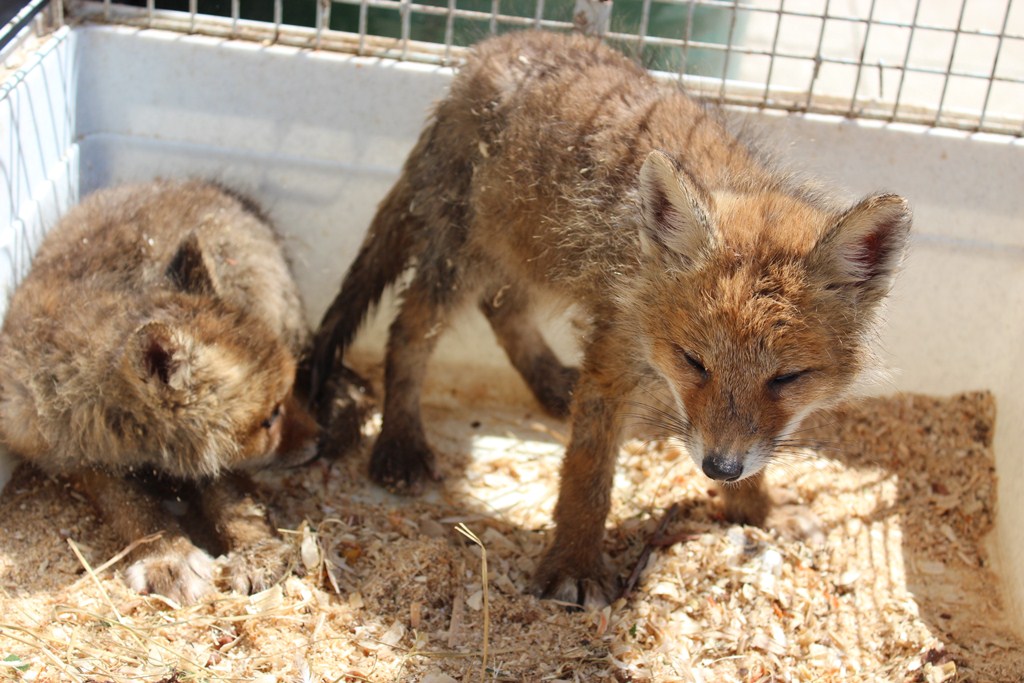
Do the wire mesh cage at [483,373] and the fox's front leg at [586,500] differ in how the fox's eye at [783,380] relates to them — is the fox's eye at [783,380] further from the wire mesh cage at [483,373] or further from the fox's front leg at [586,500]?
the wire mesh cage at [483,373]

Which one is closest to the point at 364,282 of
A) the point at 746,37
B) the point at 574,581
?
the point at 574,581

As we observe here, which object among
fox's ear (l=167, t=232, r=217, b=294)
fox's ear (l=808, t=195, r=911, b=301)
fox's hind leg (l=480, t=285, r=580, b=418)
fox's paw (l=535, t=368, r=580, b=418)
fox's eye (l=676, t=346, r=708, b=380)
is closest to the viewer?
fox's ear (l=808, t=195, r=911, b=301)

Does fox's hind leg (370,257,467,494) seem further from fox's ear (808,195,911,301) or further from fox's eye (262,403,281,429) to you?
fox's ear (808,195,911,301)

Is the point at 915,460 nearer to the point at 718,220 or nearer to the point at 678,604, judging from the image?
the point at 678,604

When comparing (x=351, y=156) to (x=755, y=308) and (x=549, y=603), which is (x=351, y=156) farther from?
(x=755, y=308)

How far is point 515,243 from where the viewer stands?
4477 mm

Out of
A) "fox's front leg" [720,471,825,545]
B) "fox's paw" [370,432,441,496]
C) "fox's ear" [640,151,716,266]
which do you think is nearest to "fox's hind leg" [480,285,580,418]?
"fox's paw" [370,432,441,496]

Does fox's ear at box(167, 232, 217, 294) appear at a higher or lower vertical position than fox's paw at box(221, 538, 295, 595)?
higher

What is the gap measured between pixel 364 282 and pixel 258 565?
1494mm

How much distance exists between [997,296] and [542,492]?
7.98ft

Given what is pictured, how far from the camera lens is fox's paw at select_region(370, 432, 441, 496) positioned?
494cm

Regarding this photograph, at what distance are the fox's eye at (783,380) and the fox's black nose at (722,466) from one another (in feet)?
0.89

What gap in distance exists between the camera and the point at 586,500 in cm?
410

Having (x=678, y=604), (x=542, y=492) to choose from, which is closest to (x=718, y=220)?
(x=678, y=604)
